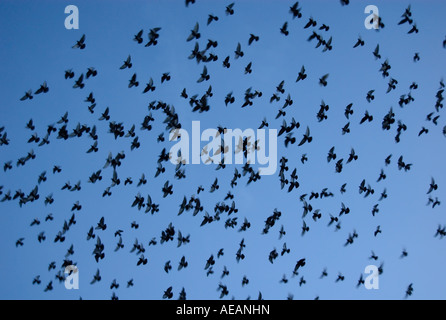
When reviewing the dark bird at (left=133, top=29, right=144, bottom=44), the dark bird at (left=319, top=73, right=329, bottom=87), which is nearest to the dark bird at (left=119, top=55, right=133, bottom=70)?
the dark bird at (left=133, top=29, right=144, bottom=44)

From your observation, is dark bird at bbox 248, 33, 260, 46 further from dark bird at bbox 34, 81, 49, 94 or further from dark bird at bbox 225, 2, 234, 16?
dark bird at bbox 34, 81, 49, 94

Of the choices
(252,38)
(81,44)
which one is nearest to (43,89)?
(81,44)

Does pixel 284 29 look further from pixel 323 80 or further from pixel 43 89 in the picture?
pixel 43 89

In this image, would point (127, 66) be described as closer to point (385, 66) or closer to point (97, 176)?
point (97, 176)

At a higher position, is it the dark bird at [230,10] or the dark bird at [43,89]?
the dark bird at [230,10]

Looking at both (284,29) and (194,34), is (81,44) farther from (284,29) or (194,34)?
(284,29)

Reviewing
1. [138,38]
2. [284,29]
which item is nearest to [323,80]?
[284,29]

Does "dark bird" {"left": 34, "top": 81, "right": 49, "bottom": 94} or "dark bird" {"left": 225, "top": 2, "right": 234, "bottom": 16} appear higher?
"dark bird" {"left": 225, "top": 2, "right": 234, "bottom": 16}

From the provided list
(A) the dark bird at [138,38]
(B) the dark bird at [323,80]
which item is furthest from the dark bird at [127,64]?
(B) the dark bird at [323,80]

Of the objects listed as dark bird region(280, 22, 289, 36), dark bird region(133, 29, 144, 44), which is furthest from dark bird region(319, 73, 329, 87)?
dark bird region(133, 29, 144, 44)

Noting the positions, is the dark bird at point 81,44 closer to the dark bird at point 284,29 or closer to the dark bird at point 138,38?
the dark bird at point 138,38
